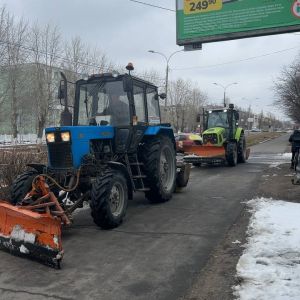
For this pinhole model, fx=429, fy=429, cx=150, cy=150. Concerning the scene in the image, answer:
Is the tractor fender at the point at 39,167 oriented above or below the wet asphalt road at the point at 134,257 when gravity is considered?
above

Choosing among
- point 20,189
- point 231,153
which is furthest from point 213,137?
point 20,189

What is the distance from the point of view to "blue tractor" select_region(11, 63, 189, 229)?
7.33m

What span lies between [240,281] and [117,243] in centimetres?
225

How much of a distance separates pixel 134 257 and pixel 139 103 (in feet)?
13.6

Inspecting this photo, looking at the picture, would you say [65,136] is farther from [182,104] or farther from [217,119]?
[182,104]

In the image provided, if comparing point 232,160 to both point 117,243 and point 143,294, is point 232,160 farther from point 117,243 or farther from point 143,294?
point 143,294

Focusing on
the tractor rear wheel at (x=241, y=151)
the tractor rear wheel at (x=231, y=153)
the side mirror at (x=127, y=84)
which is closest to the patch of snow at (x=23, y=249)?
the side mirror at (x=127, y=84)

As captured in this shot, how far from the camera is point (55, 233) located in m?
5.57

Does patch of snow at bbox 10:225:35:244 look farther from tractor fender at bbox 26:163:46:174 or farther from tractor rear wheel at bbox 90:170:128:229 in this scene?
tractor fender at bbox 26:163:46:174

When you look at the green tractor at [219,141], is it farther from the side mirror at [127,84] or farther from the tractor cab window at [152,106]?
the side mirror at [127,84]

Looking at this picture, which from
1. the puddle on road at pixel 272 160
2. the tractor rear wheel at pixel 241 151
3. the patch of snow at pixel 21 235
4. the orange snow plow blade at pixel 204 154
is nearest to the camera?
the patch of snow at pixel 21 235

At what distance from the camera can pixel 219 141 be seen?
17797 mm

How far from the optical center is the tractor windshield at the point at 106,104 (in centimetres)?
876

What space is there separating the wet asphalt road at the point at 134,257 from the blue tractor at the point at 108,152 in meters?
0.46
